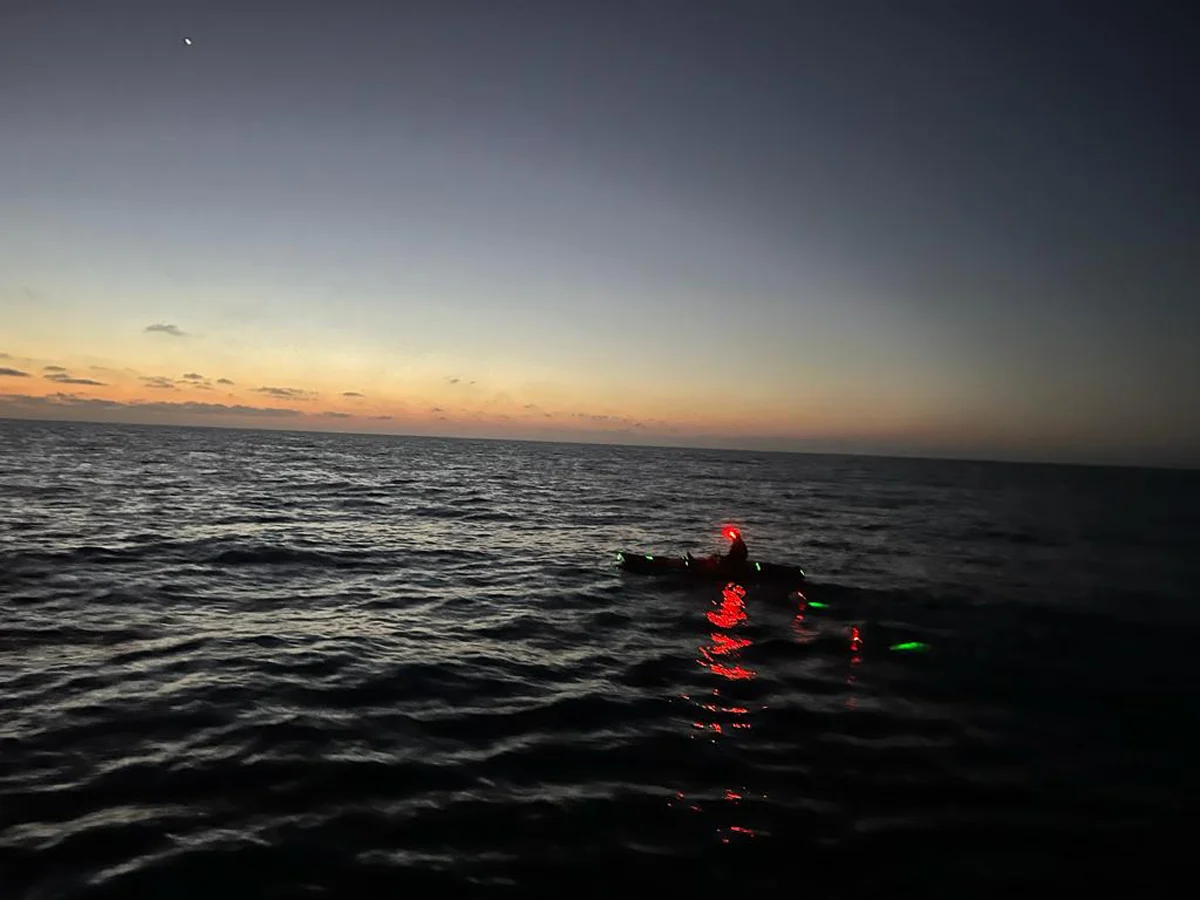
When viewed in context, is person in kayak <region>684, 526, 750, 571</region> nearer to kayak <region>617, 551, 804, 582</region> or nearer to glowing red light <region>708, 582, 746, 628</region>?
kayak <region>617, 551, 804, 582</region>

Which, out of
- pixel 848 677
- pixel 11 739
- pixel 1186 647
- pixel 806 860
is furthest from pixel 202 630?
pixel 1186 647

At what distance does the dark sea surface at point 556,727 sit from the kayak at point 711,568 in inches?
33.1

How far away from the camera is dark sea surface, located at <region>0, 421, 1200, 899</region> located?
26.7ft

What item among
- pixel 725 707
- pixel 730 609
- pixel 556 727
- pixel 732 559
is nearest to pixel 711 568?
pixel 732 559

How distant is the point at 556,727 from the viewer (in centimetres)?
1206

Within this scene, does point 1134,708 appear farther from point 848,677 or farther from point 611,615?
point 611,615

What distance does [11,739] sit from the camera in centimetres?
1003

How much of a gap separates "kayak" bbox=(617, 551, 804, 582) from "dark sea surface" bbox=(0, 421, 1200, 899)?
0.84 m

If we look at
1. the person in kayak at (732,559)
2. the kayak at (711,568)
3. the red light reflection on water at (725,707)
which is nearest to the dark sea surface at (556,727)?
the red light reflection on water at (725,707)

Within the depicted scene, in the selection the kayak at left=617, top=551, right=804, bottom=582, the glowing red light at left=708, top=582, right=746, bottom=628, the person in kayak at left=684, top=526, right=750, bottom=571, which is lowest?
the glowing red light at left=708, top=582, right=746, bottom=628

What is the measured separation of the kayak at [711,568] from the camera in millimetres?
25391

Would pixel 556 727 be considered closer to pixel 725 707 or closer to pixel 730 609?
pixel 725 707

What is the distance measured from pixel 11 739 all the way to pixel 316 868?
639cm

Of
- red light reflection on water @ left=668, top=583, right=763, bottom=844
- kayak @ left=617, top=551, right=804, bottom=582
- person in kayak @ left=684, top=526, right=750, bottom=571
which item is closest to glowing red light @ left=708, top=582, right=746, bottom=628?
red light reflection on water @ left=668, top=583, right=763, bottom=844
